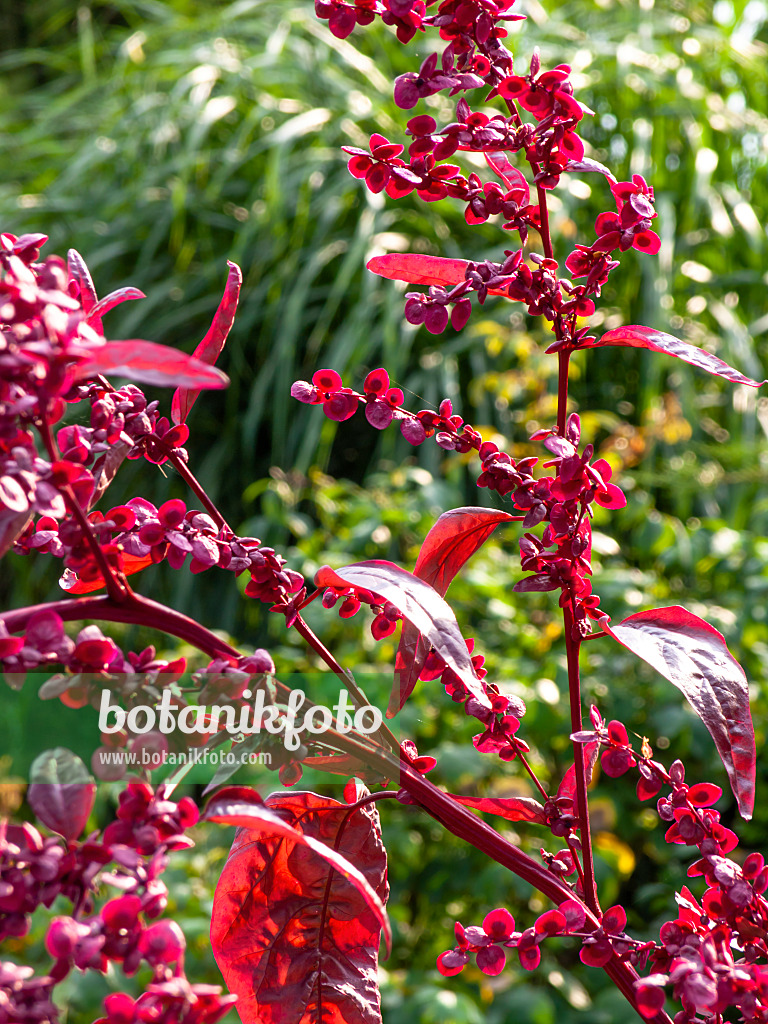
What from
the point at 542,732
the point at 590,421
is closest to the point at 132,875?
the point at 542,732

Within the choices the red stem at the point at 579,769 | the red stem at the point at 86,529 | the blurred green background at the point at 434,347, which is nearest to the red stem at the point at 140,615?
the red stem at the point at 86,529

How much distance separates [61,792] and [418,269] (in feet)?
Answer: 0.65

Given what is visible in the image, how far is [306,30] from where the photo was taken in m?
2.25

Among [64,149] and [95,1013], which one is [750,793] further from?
[64,149]

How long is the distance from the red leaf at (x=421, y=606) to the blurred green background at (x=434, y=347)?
2.29ft

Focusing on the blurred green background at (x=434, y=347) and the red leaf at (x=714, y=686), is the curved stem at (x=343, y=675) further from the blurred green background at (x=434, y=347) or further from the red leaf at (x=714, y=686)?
the blurred green background at (x=434, y=347)

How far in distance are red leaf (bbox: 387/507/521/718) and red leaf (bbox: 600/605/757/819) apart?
5cm

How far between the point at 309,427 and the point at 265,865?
4.87 feet

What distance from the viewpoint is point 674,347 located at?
0.89 feet

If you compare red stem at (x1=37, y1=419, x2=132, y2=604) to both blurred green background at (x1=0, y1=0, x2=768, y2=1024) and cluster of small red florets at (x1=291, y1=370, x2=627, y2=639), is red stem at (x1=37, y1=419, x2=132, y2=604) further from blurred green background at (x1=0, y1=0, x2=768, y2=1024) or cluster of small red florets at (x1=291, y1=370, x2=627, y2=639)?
blurred green background at (x1=0, y1=0, x2=768, y2=1024)

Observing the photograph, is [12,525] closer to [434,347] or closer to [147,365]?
[147,365]

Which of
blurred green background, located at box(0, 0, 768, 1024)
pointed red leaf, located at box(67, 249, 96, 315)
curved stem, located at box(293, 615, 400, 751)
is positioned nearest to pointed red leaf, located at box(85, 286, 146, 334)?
pointed red leaf, located at box(67, 249, 96, 315)

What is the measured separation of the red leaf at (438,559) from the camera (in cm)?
28

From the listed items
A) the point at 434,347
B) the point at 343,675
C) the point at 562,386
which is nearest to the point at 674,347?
the point at 562,386
